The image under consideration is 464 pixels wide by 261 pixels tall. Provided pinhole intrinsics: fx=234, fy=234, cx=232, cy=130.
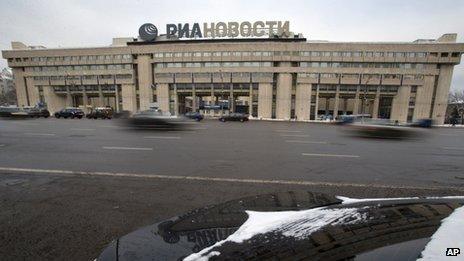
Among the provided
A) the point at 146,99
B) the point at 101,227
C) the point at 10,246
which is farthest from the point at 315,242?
the point at 146,99

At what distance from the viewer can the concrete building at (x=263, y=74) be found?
5291 centimetres

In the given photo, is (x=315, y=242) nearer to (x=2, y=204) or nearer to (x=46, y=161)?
(x=2, y=204)

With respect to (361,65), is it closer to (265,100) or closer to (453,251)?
(265,100)

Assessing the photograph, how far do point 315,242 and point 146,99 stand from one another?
6409 centimetres

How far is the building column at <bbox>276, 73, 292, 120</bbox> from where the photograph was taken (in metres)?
55.6

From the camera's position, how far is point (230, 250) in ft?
4.46

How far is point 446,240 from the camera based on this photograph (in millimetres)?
1142

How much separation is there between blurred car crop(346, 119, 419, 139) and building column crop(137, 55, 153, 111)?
5374 cm

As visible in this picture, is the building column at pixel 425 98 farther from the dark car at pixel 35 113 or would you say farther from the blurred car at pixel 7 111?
the blurred car at pixel 7 111

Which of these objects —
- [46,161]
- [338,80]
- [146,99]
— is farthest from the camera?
[146,99]

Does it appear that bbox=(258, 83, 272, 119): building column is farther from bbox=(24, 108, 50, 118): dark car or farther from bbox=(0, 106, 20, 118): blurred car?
bbox=(0, 106, 20, 118): blurred car

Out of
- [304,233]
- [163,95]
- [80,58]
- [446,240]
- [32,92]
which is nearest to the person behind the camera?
[446,240]

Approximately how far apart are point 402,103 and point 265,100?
103 feet

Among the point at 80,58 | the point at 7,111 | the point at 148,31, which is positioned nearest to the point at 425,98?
the point at 148,31
